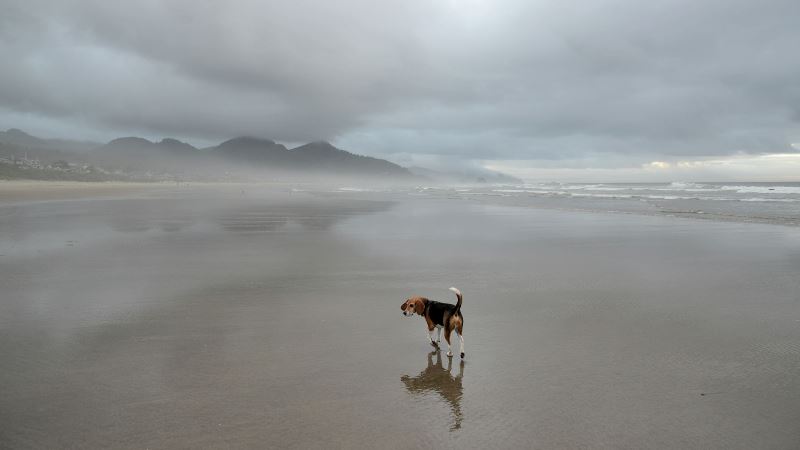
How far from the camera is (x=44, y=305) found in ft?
28.5

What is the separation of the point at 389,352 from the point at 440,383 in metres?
1.16

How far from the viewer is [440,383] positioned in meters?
5.70

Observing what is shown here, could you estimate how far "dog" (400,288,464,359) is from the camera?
6.53 m

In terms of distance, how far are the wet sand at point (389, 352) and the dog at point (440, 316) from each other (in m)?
0.32

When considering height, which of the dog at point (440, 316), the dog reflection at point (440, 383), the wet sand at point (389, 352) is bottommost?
the dog reflection at point (440, 383)

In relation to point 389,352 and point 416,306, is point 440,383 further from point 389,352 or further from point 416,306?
point 416,306

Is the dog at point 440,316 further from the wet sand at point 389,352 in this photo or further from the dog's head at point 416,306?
the wet sand at point 389,352

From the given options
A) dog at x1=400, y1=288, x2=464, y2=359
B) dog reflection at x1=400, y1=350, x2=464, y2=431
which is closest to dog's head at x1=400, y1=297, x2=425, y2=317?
dog at x1=400, y1=288, x2=464, y2=359

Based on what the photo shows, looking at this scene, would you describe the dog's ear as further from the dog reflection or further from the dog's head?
the dog reflection

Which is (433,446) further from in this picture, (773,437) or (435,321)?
(773,437)

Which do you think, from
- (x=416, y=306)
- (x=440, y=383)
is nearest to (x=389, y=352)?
(x=416, y=306)

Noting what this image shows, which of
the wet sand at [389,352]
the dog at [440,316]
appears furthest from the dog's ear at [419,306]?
the wet sand at [389,352]

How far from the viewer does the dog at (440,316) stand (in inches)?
257

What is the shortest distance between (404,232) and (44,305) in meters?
13.6
